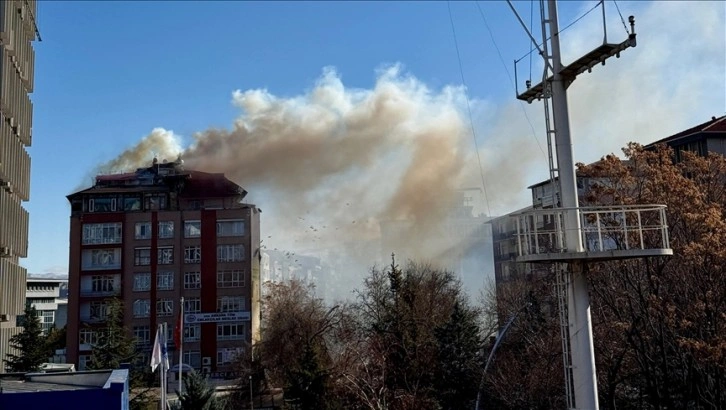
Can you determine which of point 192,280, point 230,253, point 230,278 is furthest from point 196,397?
point 192,280

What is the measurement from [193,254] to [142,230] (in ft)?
18.6

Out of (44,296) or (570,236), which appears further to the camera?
(44,296)

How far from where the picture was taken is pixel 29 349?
4372 centimetres

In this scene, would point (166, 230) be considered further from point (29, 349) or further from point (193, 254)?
point (29, 349)

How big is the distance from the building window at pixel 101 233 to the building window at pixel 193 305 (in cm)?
910

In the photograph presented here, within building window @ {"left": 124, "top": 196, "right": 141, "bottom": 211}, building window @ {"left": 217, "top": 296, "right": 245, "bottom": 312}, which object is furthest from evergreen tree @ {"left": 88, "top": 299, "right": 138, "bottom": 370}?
building window @ {"left": 124, "top": 196, "right": 141, "bottom": 211}

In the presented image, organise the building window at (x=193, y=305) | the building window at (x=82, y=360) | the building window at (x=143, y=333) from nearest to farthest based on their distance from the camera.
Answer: the building window at (x=82, y=360)
the building window at (x=143, y=333)
the building window at (x=193, y=305)

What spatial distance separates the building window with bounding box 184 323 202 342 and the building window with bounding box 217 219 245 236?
9.05 m

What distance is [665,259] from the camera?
21.3 metres

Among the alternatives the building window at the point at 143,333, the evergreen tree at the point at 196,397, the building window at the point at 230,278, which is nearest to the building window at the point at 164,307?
the building window at the point at 143,333

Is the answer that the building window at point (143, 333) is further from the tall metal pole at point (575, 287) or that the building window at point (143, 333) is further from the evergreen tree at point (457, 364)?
the tall metal pole at point (575, 287)

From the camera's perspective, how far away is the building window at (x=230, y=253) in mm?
60375

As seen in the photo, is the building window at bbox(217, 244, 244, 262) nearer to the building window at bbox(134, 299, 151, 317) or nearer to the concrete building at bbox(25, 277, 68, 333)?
the building window at bbox(134, 299, 151, 317)

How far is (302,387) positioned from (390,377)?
17.9ft
